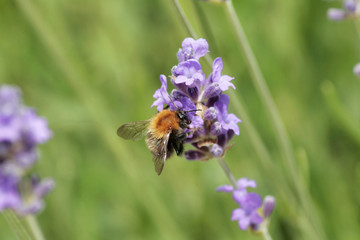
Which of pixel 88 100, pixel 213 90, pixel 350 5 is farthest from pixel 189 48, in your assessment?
pixel 88 100

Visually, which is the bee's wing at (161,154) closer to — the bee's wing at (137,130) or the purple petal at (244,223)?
the bee's wing at (137,130)

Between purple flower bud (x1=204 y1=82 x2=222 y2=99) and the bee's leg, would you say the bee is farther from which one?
purple flower bud (x1=204 y1=82 x2=222 y2=99)

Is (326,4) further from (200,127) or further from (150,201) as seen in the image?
(200,127)

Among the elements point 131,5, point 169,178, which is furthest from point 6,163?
point 131,5

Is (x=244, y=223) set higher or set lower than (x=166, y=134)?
lower

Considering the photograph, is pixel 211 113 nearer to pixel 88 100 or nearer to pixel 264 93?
pixel 264 93

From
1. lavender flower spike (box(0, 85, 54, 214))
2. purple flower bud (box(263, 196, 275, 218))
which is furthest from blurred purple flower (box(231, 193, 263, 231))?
lavender flower spike (box(0, 85, 54, 214))

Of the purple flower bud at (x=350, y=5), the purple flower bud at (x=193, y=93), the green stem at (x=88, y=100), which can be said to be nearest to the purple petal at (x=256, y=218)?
the purple flower bud at (x=193, y=93)
